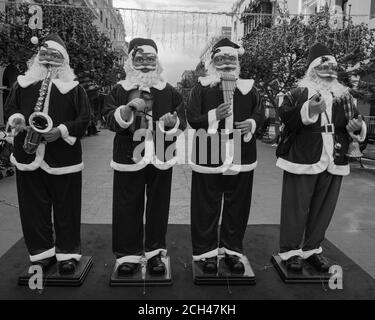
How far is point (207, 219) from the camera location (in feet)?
10.3

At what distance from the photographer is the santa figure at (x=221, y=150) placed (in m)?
3.03

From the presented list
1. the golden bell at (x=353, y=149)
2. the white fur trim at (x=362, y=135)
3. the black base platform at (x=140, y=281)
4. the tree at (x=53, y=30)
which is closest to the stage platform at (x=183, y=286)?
the black base platform at (x=140, y=281)

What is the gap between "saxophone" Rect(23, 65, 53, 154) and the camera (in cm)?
272

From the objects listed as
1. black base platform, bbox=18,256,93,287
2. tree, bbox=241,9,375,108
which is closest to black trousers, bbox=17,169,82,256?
black base platform, bbox=18,256,93,287

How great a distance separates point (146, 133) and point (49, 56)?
35.9 inches

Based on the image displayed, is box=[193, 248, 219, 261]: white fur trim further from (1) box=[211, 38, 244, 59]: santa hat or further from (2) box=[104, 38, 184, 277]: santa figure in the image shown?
(1) box=[211, 38, 244, 59]: santa hat

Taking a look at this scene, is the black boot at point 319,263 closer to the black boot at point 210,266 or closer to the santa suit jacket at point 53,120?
the black boot at point 210,266

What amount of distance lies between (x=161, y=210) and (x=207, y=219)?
370mm

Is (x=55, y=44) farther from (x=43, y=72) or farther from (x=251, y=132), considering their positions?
(x=251, y=132)

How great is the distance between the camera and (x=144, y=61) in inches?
117

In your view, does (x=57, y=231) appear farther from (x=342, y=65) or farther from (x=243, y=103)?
(x=342, y=65)

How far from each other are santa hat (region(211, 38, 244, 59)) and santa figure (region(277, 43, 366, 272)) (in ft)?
1.83

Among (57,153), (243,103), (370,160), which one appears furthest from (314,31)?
(57,153)
